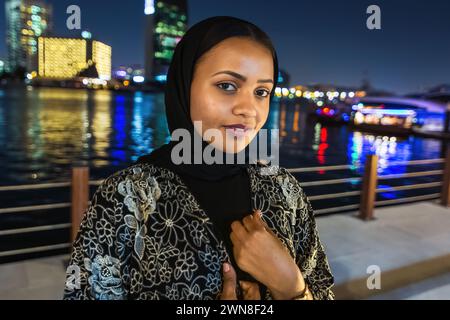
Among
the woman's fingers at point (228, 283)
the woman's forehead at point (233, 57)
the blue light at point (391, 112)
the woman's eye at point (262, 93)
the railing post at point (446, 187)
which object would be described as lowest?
the railing post at point (446, 187)

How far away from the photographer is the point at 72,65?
101188 millimetres

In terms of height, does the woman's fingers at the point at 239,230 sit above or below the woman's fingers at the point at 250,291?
above

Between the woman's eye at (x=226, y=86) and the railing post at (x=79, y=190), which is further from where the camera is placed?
the railing post at (x=79, y=190)

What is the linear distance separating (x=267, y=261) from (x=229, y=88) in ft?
1.42

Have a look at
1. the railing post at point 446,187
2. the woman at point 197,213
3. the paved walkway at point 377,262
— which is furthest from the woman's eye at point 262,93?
the railing post at point 446,187

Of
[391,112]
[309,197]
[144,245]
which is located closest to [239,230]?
[144,245]

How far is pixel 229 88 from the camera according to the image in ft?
3.35

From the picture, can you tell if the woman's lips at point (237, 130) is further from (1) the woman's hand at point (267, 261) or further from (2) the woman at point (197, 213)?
(1) the woman's hand at point (267, 261)

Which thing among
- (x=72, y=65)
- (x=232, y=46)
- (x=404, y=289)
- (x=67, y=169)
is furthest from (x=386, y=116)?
(x=72, y=65)

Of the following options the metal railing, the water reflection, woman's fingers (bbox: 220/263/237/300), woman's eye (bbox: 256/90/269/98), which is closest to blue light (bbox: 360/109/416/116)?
the water reflection

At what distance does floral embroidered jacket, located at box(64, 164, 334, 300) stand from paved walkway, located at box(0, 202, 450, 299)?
2499 mm

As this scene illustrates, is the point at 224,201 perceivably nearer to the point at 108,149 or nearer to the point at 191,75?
the point at 191,75

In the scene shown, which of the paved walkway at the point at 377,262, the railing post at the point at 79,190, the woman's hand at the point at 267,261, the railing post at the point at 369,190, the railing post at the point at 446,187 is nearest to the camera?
the woman's hand at the point at 267,261

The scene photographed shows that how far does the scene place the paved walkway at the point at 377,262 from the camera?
11.2ft
